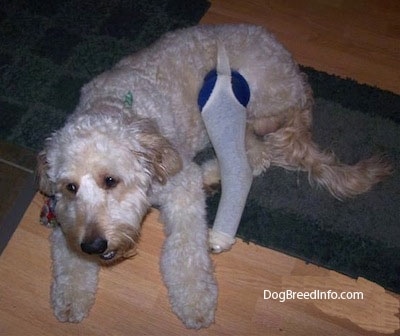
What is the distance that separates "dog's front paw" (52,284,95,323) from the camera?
1.90 meters

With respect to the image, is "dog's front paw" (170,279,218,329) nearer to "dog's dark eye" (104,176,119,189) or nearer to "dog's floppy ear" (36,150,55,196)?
"dog's dark eye" (104,176,119,189)

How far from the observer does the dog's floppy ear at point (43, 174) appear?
173cm

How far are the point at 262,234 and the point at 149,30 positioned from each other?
1470mm

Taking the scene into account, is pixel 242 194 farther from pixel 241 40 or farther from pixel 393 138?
pixel 393 138

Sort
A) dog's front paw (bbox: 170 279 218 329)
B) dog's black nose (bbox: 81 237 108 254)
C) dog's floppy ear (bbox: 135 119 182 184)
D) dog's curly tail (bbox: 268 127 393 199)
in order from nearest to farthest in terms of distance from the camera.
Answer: dog's black nose (bbox: 81 237 108 254) → dog's floppy ear (bbox: 135 119 182 184) → dog's front paw (bbox: 170 279 218 329) → dog's curly tail (bbox: 268 127 393 199)

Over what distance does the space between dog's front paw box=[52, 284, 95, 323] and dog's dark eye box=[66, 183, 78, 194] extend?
0.49m

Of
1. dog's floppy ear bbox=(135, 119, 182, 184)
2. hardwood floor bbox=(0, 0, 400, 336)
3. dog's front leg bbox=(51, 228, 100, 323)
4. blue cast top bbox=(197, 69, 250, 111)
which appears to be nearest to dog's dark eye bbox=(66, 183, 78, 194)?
dog's floppy ear bbox=(135, 119, 182, 184)

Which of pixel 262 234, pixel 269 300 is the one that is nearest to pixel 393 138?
pixel 262 234

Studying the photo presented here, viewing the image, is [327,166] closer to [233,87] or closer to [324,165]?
[324,165]

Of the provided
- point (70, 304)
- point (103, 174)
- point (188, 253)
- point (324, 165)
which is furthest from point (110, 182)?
point (324, 165)

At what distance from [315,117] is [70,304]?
1.54 meters

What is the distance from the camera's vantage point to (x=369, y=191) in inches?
89.2

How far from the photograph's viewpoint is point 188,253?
6.38 feet

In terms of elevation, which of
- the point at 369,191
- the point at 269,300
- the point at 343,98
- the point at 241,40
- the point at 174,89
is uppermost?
the point at 241,40
